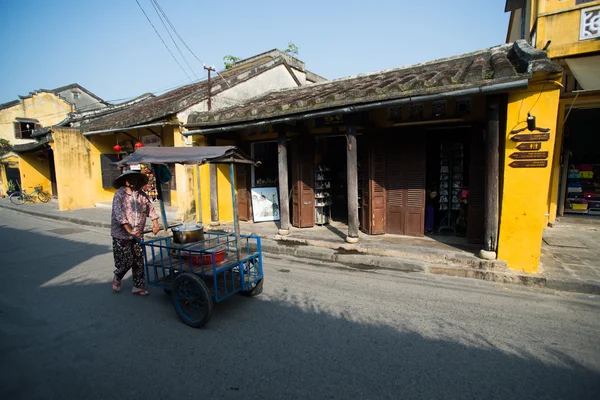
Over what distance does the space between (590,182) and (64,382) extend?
41.3ft

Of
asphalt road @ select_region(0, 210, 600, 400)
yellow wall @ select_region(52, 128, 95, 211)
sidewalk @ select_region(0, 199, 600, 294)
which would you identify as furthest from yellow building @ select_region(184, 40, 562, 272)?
yellow wall @ select_region(52, 128, 95, 211)

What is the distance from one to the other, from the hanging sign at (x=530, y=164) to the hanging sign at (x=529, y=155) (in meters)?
0.06

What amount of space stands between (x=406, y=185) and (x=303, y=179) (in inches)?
113

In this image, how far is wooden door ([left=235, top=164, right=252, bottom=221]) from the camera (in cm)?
1024

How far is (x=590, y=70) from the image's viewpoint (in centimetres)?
643

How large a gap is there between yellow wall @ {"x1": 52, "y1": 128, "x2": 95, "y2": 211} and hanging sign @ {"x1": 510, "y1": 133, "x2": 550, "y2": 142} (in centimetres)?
1708

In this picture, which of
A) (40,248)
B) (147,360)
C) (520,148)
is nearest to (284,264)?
(147,360)

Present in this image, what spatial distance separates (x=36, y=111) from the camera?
27.6m

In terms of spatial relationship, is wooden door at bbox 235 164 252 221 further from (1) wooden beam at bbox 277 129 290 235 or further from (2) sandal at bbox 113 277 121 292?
(2) sandal at bbox 113 277 121 292

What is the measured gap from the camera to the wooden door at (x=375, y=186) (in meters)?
7.69

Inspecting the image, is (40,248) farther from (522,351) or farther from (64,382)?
(522,351)

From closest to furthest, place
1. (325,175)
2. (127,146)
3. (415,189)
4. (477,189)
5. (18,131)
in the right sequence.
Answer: (477,189), (415,189), (325,175), (127,146), (18,131)

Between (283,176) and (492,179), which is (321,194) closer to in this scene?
(283,176)

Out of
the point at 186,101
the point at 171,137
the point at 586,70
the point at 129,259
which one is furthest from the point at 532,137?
the point at 171,137
